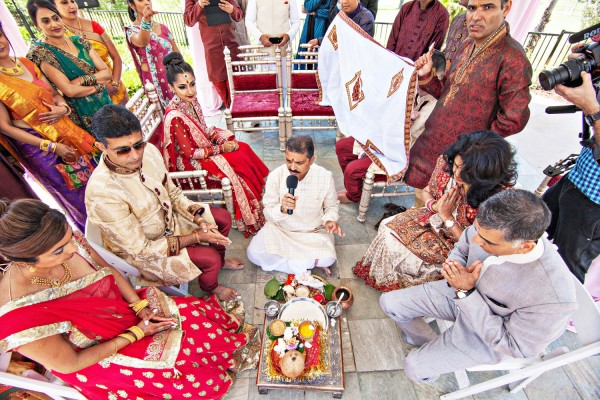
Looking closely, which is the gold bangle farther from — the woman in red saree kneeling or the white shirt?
the woman in red saree kneeling

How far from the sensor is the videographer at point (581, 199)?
1.83 m

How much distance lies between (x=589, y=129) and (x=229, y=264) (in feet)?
9.47

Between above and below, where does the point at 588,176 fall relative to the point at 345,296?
above

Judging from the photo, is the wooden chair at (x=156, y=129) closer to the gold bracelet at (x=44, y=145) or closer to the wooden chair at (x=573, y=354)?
the gold bracelet at (x=44, y=145)

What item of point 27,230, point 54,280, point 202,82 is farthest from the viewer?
point 202,82

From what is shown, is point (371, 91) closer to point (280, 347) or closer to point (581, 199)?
point (581, 199)

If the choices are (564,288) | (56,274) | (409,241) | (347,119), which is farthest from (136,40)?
(564,288)

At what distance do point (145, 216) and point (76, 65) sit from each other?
1766 millimetres

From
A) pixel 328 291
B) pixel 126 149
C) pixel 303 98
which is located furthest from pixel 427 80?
pixel 126 149

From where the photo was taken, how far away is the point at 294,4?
430cm

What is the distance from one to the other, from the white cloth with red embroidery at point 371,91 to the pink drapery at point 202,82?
2502 millimetres

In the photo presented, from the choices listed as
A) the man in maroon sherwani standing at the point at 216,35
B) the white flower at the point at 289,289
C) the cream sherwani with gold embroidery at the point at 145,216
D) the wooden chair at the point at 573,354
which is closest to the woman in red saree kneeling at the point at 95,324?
the cream sherwani with gold embroidery at the point at 145,216

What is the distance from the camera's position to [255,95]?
13.7ft

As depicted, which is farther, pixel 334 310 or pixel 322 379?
pixel 334 310
